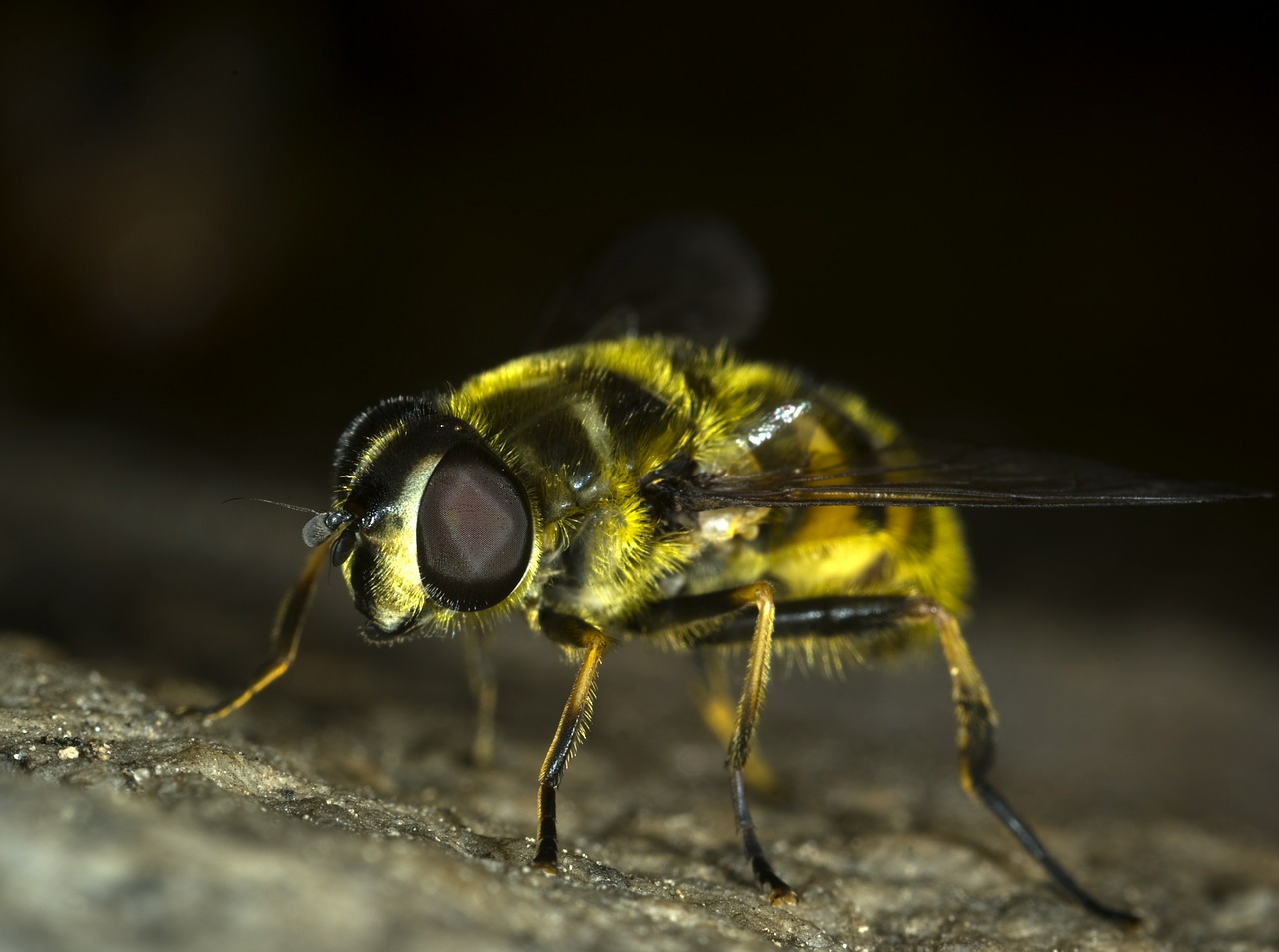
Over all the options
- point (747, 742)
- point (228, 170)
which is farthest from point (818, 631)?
point (228, 170)

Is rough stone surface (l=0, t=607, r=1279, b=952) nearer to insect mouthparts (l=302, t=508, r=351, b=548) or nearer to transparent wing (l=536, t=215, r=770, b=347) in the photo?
insect mouthparts (l=302, t=508, r=351, b=548)

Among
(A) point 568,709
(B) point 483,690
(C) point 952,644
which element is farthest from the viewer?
(B) point 483,690

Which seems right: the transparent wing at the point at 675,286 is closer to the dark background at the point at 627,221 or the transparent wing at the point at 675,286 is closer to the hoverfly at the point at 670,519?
the hoverfly at the point at 670,519

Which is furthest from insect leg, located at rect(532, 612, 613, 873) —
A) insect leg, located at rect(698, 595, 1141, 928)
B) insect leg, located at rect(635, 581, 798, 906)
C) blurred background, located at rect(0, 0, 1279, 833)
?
blurred background, located at rect(0, 0, 1279, 833)

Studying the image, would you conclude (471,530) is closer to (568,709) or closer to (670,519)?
(568,709)

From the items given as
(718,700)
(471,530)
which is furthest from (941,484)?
(718,700)

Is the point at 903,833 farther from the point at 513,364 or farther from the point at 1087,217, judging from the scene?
the point at 1087,217
